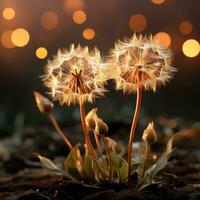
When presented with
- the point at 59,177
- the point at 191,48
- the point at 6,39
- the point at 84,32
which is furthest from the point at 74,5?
the point at 59,177

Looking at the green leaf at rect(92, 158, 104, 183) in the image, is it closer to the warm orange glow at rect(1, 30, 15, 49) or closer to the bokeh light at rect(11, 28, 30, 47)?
the bokeh light at rect(11, 28, 30, 47)

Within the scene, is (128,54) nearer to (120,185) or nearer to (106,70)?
(106,70)

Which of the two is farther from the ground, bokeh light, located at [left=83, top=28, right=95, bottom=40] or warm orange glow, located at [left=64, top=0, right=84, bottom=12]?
warm orange glow, located at [left=64, top=0, right=84, bottom=12]

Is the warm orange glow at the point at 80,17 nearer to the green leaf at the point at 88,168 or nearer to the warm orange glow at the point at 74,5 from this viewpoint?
the warm orange glow at the point at 74,5

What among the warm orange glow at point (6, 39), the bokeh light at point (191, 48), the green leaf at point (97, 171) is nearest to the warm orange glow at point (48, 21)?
the warm orange glow at point (6, 39)

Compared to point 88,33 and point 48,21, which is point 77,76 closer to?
point 88,33

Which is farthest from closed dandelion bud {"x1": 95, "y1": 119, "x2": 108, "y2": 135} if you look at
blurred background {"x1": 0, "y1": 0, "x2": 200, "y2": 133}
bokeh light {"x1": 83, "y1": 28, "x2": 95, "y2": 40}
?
bokeh light {"x1": 83, "y1": 28, "x2": 95, "y2": 40}

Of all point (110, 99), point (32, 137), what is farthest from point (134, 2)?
point (32, 137)
